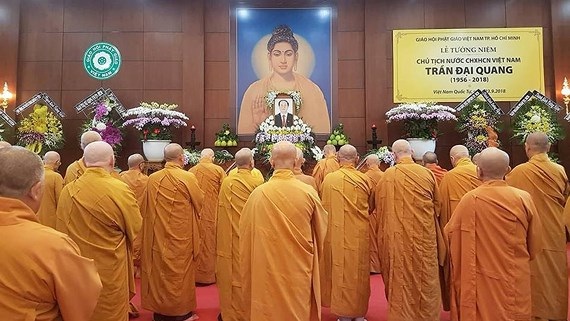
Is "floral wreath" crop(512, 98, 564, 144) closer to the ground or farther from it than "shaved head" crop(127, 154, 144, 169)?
farther from it

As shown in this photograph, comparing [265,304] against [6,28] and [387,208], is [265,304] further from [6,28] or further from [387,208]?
[6,28]

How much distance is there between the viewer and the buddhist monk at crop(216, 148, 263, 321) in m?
4.25

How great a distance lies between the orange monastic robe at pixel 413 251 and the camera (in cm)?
406

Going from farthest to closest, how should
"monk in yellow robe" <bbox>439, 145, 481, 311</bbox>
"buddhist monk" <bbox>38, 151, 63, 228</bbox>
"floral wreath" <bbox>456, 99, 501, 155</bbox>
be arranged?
1. "floral wreath" <bbox>456, 99, 501, 155</bbox>
2. "monk in yellow robe" <bbox>439, 145, 481, 311</bbox>
3. "buddhist monk" <bbox>38, 151, 63, 228</bbox>

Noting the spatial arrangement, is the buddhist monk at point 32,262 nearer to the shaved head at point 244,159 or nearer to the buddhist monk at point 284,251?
the buddhist monk at point 284,251

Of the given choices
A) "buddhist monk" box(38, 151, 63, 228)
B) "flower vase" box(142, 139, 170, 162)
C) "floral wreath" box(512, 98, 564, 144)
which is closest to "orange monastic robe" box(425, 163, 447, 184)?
"floral wreath" box(512, 98, 564, 144)

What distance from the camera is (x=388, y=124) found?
9.70 metres

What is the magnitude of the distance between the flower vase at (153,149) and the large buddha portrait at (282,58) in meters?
1.80

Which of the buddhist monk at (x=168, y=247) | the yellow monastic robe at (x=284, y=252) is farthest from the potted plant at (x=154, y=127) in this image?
the yellow monastic robe at (x=284, y=252)

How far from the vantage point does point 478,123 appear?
28.9 ft

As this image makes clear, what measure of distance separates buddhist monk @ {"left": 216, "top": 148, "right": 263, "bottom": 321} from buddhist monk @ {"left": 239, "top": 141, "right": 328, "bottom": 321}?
1.02 metres

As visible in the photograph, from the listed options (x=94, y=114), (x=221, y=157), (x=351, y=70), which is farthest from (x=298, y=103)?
(x=94, y=114)

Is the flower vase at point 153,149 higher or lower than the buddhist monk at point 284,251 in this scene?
higher

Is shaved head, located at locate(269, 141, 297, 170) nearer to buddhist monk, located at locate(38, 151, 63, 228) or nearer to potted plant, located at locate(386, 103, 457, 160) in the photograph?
buddhist monk, located at locate(38, 151, 63, 228)
